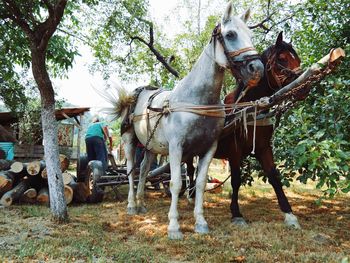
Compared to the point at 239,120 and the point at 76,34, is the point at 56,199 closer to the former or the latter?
the point at 239,120

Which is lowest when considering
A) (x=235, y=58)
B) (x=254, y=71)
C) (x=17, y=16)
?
(x=254, y=71)

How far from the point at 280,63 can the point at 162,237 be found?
2681 millimetres

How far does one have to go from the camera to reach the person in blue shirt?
7.39m

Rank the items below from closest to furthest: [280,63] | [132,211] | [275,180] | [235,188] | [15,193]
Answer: [280,63], [275,180], [235,188], [132,211], [15,193]

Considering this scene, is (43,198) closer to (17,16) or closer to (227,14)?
(17,16)

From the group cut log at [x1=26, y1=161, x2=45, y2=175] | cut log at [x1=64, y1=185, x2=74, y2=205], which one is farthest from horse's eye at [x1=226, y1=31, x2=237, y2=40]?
cut log at [x1=26, y1=161, x2=45, y2=175]

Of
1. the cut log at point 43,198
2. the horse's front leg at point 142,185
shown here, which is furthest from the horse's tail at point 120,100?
the cut log at point 43,198

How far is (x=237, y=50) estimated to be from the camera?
3.74 metres

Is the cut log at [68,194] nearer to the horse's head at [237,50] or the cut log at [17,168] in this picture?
the cut log at [17,168]

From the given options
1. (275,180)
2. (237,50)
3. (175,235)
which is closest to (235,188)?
(275,180)

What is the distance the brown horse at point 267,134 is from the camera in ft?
14.2

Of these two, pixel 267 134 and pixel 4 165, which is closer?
pixel 267 134

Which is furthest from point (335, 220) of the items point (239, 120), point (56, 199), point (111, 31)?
point (111, 31)

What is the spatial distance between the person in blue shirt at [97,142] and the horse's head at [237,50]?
13.8 feet
